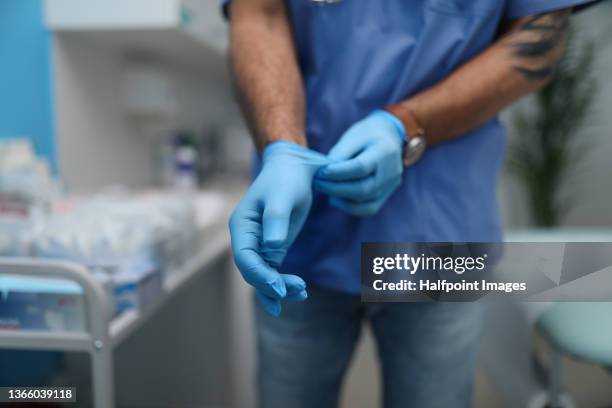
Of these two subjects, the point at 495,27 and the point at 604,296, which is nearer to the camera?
the point at 604,296

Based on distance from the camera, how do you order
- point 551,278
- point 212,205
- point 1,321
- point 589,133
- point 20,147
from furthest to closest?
A: point 589,133 → point 212,205 → point 20,147 → point 1,321 → point 551,278

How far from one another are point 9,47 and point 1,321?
0.92 meters

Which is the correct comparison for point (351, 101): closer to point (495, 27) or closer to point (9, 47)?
point (495, 27)

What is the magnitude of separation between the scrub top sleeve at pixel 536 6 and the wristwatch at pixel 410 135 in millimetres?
198

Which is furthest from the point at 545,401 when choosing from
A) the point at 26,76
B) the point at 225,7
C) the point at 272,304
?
the point at 26,76

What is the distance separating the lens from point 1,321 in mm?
525

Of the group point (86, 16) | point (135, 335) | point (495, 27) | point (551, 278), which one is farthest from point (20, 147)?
point (551, 278)

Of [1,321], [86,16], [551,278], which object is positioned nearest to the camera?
[551,278]

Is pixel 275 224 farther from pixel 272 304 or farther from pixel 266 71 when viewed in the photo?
pixel 266 71

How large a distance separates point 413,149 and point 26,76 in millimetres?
1100

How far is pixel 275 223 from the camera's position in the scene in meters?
0.37

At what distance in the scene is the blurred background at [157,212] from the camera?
58 cm

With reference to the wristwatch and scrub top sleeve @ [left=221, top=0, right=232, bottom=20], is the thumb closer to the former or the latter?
the wristwatch

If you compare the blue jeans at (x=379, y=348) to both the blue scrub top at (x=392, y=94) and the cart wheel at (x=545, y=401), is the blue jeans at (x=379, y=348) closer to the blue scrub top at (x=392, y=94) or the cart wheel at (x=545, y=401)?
the blue scrub top at (x=392, y=94)
